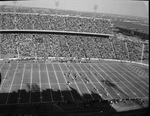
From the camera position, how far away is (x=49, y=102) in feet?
67.4

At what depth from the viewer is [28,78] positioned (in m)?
27.8

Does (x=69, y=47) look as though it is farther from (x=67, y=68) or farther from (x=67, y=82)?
(x=67, y=82)

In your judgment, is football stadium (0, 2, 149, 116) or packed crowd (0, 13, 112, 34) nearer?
football stadium (0, 2, 149, 116)

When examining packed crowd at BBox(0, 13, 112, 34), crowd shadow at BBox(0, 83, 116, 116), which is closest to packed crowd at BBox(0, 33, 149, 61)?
packed crowd at BBox(0, 13, 112, 34)

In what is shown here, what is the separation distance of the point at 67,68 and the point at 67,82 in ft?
23.3

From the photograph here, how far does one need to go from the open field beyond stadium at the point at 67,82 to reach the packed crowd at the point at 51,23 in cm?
1269

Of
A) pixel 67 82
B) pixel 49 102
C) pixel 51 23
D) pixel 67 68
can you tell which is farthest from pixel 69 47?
pixel 49 102

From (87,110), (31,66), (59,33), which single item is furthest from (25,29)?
(87,110)

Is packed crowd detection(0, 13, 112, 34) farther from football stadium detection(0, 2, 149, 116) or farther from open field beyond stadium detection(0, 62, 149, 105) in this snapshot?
open field beyond stadium detection(0, 62, 149, 105)

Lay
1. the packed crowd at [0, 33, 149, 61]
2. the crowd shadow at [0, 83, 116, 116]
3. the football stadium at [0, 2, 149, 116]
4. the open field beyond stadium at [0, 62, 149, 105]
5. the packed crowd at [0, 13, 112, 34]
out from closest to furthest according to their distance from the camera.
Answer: the crowd shadow at [0, 83, 116, 116] < the football stadium at [0, 2, 149, 116] < the open field beyond stadium at [0, 62, 149, 105] < the packed crowd at [0, 33, 149, 61] < the packed crowd at [0, 13, 112, 34]

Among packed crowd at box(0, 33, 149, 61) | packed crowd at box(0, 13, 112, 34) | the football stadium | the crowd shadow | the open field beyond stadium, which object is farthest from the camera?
packed crowd at box(0, 13, 112, 34)

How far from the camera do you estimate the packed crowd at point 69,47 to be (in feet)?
135

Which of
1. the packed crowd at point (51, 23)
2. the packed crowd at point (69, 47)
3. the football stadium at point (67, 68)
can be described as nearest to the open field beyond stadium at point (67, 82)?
the football stadium at point (67, 68)

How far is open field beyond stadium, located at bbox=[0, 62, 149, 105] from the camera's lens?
73.3ft
